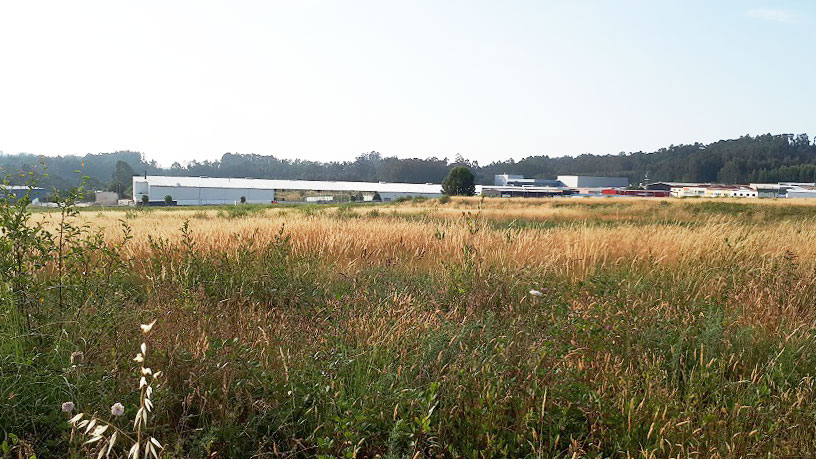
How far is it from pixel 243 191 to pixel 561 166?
375 ft

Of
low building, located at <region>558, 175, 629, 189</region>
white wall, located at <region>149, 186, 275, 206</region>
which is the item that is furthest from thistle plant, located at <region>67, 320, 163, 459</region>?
low building, located at <region>558, 175, 629, 189</region>

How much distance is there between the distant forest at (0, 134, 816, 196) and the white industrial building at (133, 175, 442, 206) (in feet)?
119

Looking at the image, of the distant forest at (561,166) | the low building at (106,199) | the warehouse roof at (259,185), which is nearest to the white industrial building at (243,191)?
the warehouse roof at (259,185)

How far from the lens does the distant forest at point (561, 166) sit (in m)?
119

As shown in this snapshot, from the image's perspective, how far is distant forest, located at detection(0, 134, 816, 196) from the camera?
4673 inches

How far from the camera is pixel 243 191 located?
71.1m

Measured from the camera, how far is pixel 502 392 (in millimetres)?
3236

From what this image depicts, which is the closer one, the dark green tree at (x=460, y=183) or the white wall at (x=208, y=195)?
the white wall at (x=208, y=195)

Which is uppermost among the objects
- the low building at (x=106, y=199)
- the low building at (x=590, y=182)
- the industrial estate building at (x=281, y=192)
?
the low building at (x=590, y=182)

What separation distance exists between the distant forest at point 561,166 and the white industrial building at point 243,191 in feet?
119

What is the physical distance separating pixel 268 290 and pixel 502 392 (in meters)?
2.97

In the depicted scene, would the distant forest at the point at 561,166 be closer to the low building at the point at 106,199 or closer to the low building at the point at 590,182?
the low building at the point at 590,182

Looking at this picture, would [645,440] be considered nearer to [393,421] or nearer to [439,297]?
[393,421]

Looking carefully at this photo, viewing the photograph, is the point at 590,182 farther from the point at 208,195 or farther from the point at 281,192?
the point at 208,195
